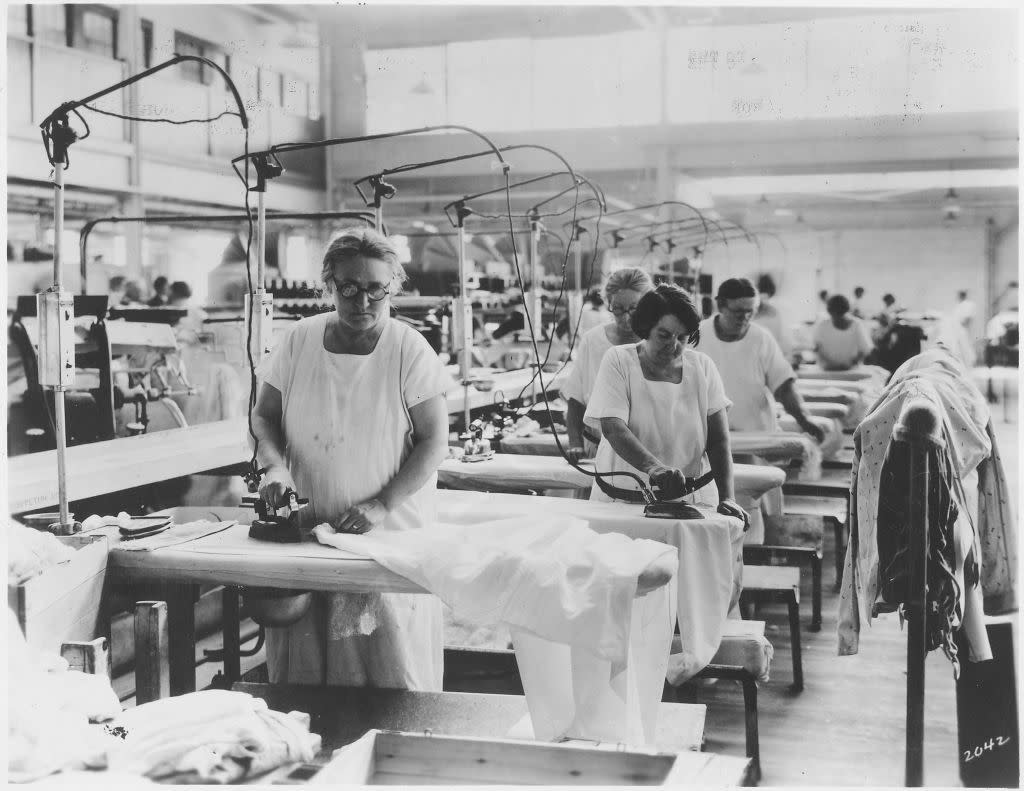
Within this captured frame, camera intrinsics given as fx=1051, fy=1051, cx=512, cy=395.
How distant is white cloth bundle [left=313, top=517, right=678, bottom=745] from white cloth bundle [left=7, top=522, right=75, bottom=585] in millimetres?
568

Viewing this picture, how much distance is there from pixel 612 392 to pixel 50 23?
7.45m

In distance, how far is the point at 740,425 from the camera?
491 centimetres

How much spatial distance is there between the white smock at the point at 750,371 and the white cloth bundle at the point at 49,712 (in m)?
3.47

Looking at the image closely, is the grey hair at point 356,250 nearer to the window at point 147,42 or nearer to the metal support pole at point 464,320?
the metal support pole at point 464,320

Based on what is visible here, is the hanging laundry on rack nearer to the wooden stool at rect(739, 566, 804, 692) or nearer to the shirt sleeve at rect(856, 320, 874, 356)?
the wooden stool at rect(739, 566, 804, 692)

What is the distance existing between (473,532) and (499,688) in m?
1.13

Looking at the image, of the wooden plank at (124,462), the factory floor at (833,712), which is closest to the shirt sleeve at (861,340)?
the factory floor at (833,712)

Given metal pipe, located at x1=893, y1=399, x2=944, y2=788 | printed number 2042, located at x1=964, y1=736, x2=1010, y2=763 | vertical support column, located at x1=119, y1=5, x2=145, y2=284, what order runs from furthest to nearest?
vertical support column, located at x1=119, y1=5, x2=145, y2=284, printed number 2042, located at x1=964, y1=736, x2=1010, y2=763, metal pipe, located at x1=893, y1=399, x2=944, y2=788

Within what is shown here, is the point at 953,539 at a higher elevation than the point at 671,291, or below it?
below

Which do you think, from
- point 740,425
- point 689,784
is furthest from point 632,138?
point 689,784

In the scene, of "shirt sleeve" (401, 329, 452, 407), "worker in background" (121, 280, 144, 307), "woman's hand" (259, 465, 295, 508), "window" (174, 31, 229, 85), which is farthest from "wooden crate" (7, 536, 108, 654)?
"window" (174, 31, 229, 85)

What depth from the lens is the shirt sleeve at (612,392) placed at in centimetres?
313

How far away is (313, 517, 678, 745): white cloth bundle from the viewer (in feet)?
6.42

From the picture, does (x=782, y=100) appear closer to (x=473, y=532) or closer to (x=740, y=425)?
(x=740, y=425)
